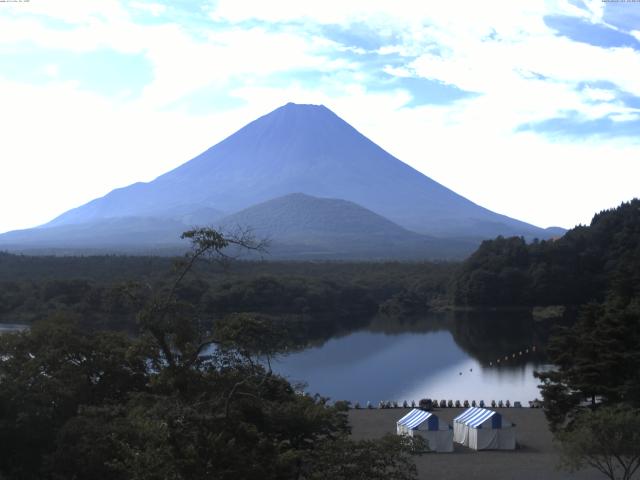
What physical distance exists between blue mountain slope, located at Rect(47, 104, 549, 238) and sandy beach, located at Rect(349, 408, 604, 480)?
349ft

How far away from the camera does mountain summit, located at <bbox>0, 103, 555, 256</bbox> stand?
126 metres

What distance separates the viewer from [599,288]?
40.0 meters

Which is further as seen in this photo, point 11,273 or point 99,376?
point 11,273

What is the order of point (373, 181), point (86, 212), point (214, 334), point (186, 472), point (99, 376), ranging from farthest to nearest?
point (86, 212) < point (373, 181) < point (99, 376) < point (214, 334) < point (186, 472)

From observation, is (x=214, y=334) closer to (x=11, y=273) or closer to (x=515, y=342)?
(x=515, y=342)

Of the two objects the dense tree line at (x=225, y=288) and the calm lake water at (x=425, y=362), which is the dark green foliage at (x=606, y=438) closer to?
the calm lake water at (x=425, y=362)

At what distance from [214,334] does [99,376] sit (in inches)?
178

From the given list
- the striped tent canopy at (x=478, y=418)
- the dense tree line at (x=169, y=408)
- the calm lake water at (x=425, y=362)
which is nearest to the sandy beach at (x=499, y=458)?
the striped tent canopy at (x=478, y=418)

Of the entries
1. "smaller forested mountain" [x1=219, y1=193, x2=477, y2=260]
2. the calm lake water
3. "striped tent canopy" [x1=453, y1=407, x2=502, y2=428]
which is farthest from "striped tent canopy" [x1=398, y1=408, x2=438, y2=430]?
"smaller forested mountain" [x1=219, y1=193, x2=477, y2=260]

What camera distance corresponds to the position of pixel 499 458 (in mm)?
12570

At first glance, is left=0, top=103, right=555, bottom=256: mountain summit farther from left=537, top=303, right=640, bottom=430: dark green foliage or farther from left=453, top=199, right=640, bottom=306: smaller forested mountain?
left=537, top=303, right=640, bottom=430: dark green foliage

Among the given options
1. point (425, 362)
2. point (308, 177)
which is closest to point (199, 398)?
point (425, 362)

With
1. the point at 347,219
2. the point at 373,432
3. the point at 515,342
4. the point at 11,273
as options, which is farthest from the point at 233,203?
the point at 373,432

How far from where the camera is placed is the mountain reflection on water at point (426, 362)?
20.7 m
